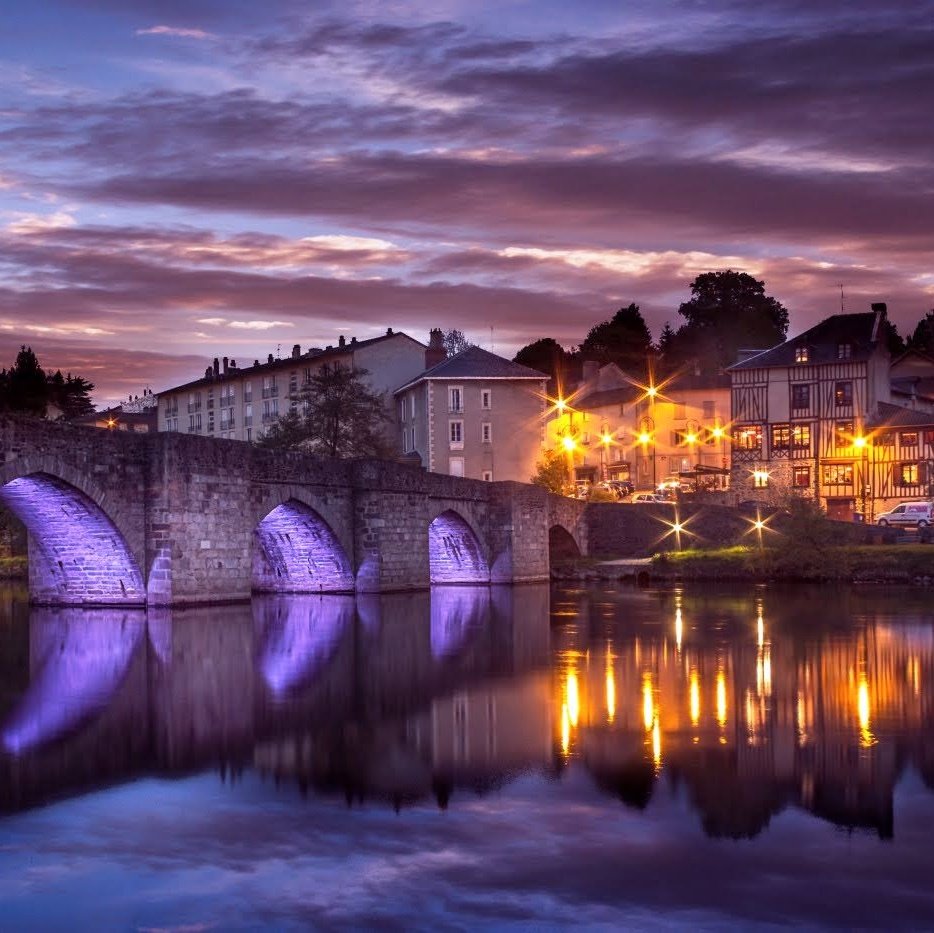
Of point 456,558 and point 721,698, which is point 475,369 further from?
point 721,698

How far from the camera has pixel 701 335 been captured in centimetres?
11556

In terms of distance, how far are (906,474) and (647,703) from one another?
57.5 m

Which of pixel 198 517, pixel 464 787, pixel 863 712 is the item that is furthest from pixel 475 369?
pixel 464 787

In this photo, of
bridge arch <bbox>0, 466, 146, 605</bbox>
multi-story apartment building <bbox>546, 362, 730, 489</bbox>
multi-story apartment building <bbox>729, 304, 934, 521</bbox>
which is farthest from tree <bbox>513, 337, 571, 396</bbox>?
bridge arch <bbox>0, 466, 146, 605</bbox>

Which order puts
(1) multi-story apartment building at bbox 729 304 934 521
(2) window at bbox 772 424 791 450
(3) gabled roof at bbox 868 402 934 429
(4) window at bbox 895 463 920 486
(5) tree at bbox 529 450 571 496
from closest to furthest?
(3) gabled roof at bbox 868 402 934 429, (4) window at bbox 895 463 920 486, (1) multi-story apartment building at bbox 729 304 934 521, (2) window at bbox 772 424 791 450, (5) tree at bbox 529 450 571 496

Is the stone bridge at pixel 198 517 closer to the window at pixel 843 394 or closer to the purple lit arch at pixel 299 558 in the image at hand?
the purple lit arch at pixel 299 558

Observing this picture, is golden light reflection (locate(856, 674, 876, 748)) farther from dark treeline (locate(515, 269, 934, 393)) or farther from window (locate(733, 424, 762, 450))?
dark treeline (locate(515, 269, 934, 393))

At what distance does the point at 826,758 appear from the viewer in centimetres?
1305

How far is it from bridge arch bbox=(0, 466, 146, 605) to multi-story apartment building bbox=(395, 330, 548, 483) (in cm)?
4876

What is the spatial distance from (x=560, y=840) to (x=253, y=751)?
4737mm

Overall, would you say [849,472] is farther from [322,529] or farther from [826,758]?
[826,758]

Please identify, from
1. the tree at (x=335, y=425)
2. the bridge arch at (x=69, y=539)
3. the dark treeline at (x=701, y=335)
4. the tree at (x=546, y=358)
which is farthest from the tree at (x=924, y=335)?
the bridge arch at (x=69, y=539)

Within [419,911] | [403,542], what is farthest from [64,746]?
[403,542]

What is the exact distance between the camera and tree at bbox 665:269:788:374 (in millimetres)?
111688
